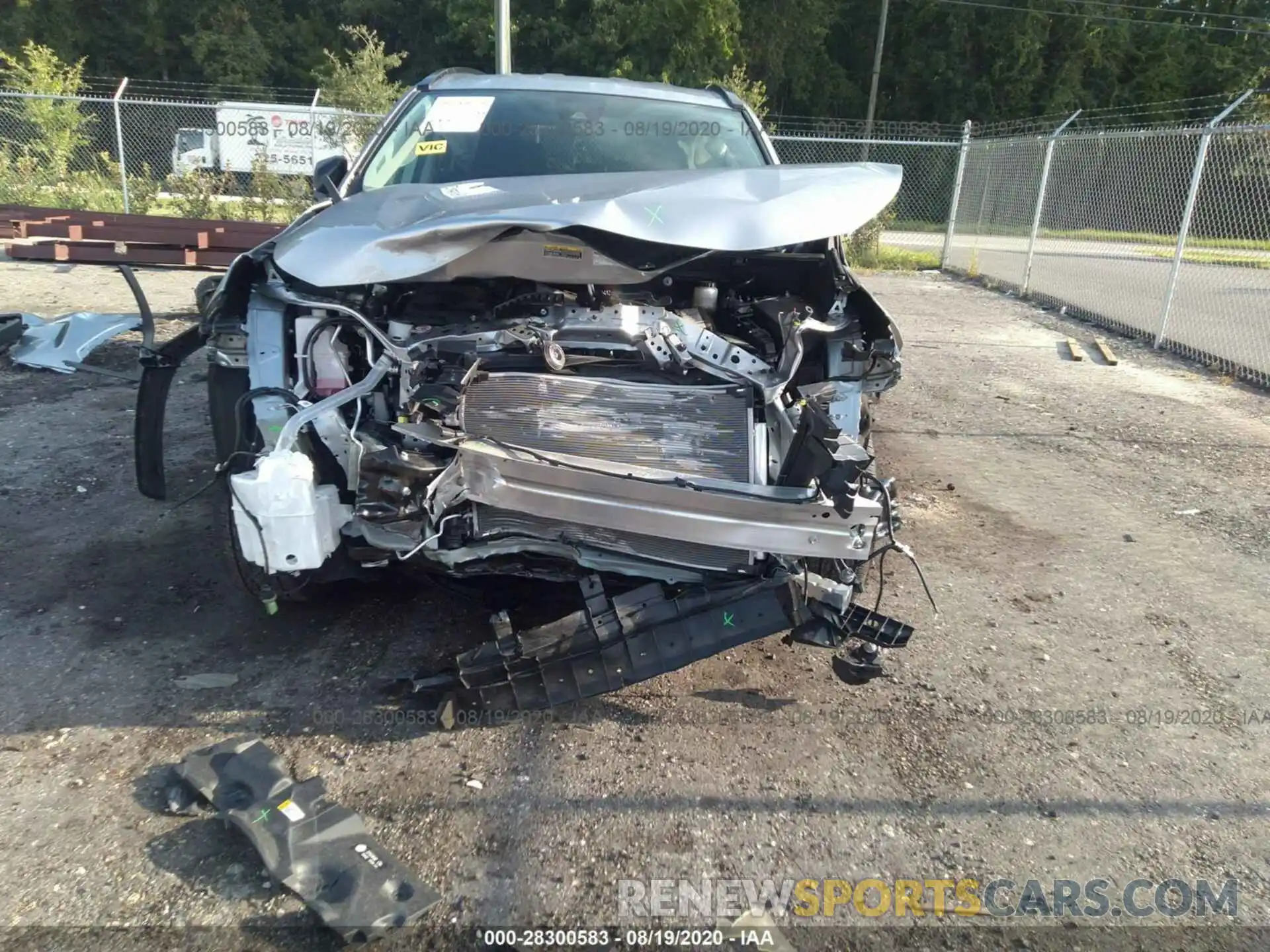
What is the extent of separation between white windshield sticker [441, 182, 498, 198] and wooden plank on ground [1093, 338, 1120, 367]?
732 cm

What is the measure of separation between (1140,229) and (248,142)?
18.2 metres

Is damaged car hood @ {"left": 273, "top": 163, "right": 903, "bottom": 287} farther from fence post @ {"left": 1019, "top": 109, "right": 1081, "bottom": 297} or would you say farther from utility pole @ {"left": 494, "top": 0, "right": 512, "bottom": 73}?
fence post @ {"left": 1019, "top": 109, "right": 1081, "bottom": 297}

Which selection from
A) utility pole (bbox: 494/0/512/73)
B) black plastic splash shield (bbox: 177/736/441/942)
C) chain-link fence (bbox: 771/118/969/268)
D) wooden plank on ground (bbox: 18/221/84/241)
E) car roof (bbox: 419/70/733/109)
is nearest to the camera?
black plastic splash shield (bbox: 177/736/441/942)

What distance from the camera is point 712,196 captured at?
2.97m

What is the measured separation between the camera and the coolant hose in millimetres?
2510

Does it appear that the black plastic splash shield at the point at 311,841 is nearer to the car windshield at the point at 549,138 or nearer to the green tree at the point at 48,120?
the car windshield at the point at 549,138

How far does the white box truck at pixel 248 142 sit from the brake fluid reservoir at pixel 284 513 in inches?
612

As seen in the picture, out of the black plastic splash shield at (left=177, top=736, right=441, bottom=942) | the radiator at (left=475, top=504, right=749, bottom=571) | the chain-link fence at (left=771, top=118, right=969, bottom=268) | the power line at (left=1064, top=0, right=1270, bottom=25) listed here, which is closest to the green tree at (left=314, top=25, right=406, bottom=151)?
the chain-link fence at (left=771, top=118, right=969, bottom=268)

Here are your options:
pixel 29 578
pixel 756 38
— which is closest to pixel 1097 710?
pixel 29 578

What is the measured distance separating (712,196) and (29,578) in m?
3.15

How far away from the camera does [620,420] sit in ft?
9.31

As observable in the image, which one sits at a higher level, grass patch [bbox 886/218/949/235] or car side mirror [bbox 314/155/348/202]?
car side mirror [bbox 314/155/348/202]

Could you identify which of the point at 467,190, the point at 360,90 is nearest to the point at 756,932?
the point at 467,190
